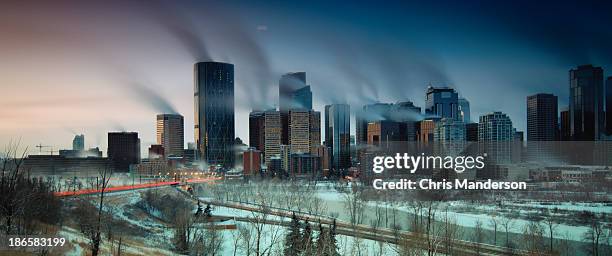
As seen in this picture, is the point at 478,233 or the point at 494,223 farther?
the point at 494,223

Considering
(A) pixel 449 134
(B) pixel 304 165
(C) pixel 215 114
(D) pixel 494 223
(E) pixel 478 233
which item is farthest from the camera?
(C) pixel 215 114

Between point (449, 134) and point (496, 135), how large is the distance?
3.50 meters

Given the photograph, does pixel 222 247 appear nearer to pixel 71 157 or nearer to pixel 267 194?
pixel 267 194

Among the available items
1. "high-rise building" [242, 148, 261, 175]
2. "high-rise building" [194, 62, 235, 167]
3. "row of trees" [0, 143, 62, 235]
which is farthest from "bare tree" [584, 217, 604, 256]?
"high-rise building" [194, 62, 235, 167]

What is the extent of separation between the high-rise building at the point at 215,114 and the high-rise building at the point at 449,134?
1350 inches

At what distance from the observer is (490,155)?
1554 centimetres

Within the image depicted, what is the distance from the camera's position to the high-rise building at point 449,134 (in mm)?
20147

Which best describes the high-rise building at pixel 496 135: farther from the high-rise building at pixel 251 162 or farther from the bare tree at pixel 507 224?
the high-rise building at pixel 251 162

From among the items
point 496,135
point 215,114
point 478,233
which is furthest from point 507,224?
point 215,114

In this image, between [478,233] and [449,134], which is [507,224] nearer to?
[478,233]

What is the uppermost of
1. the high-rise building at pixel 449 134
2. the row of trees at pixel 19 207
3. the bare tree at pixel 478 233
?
the high-rise building at pixel 449 134

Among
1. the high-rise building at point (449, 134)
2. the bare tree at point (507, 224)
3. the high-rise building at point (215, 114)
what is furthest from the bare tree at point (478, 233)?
the high-rise building at point (215, 114)

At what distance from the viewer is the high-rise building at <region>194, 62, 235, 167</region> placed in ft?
199

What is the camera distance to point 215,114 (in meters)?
66.4
